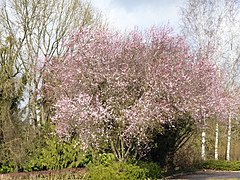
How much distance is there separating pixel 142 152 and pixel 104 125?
292cm

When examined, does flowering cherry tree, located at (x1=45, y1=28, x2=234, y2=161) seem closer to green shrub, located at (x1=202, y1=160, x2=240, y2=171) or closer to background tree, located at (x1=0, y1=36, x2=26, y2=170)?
background tree, located at (x1=0, y1=36, x2=26, y2=170)

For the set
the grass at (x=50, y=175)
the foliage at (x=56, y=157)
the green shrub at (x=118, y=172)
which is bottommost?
the grass at (x=50, y=175)

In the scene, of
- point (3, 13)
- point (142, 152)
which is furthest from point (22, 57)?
point (142, 152)

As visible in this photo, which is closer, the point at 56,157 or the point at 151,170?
the point at 151,170

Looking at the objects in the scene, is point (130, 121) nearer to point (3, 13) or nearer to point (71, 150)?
point (71, 150)

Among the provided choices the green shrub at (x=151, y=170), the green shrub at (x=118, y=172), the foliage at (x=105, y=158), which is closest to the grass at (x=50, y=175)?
the foliage at (x=105, y=158)

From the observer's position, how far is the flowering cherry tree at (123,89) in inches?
A: 501

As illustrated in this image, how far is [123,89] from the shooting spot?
13094mm

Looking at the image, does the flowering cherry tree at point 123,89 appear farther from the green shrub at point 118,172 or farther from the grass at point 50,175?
the grass at point 50,175

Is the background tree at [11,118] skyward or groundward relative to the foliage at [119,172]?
skyward

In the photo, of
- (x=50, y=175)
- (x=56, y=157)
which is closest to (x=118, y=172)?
(x=50, y=175)

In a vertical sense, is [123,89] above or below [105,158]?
above

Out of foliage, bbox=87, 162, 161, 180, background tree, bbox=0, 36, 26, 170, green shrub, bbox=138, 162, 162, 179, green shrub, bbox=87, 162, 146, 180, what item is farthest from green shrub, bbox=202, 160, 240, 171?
background tree, bbox=0, 36, 26, 170

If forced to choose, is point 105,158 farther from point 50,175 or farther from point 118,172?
point 118,172
